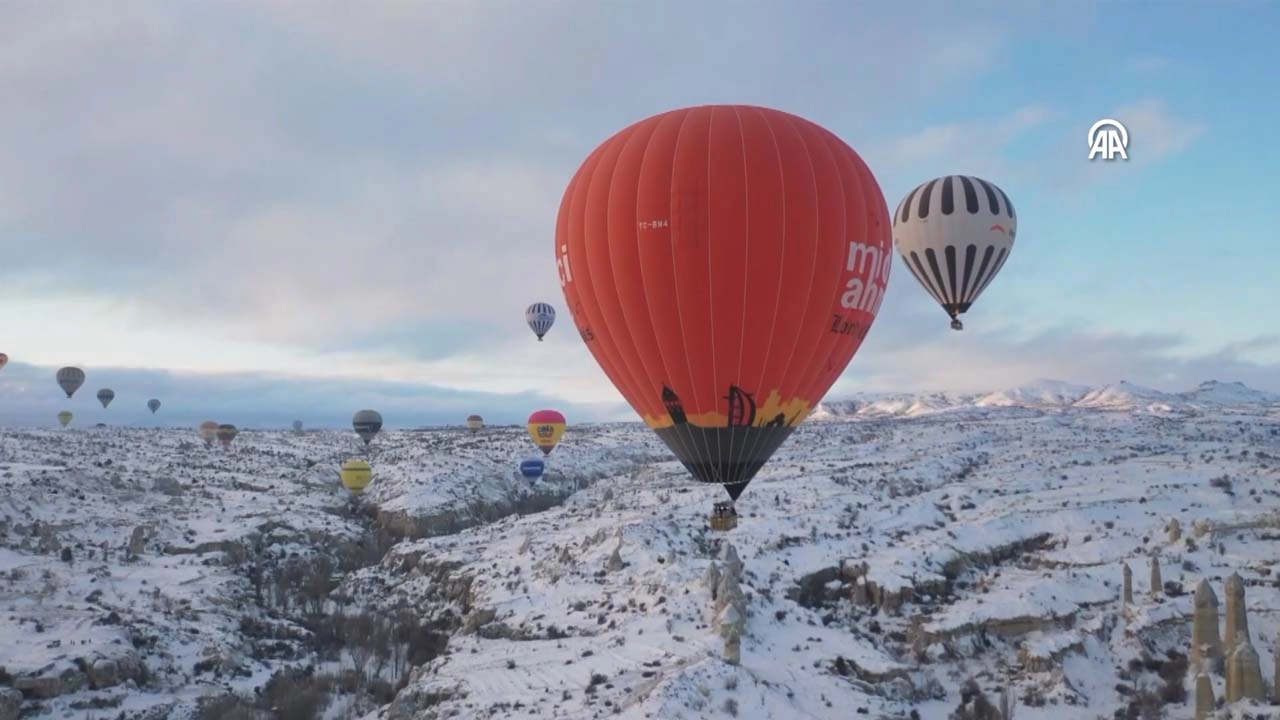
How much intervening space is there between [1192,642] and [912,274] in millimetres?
17067

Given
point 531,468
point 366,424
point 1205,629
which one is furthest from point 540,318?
point 1205,629

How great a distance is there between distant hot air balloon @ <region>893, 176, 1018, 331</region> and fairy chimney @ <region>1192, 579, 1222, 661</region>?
1350cm

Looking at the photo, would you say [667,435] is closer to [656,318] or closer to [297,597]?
[656,318]

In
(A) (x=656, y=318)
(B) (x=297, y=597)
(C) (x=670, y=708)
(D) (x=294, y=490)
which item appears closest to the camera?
(A) (x=656, y=318)

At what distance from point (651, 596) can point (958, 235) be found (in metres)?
18.3

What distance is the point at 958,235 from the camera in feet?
85.7

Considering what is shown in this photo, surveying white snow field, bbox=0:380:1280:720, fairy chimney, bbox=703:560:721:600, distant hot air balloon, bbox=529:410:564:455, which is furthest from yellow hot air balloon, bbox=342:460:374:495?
fairy chimney, bbox=703:560:721:600

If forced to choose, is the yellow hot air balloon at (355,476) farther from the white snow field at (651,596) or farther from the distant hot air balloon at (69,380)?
the distant hot air balloon at (69,380)

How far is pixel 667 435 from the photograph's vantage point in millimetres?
16797

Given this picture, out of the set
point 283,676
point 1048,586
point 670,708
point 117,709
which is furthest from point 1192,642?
point 117,709

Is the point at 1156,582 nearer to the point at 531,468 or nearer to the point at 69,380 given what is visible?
the point at 531,468

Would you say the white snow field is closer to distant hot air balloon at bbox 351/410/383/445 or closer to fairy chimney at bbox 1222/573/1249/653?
fairy chimney at bbox 1222/573/1249/653

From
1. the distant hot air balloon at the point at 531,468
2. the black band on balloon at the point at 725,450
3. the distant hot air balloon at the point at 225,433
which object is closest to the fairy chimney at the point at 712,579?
the black band on balloon at the point at 725,450

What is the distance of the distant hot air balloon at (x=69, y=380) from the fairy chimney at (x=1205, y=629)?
110 meters
